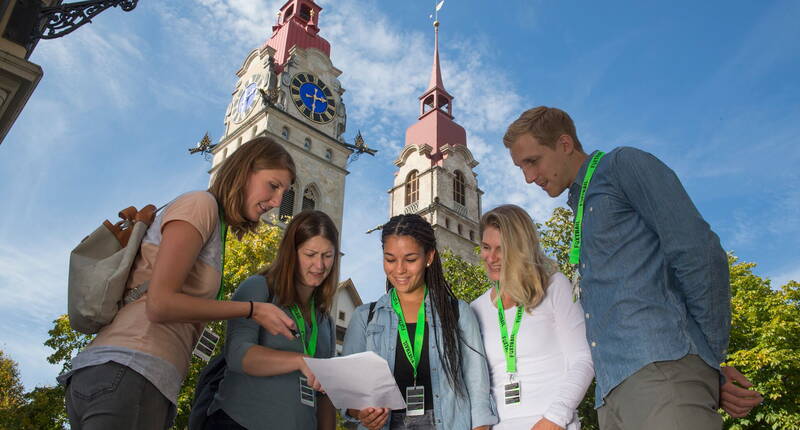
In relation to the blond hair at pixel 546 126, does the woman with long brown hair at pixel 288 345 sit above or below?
below

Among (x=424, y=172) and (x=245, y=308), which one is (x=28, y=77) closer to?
(x=245, y=308)

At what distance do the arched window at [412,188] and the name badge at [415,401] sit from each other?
48.5 meters

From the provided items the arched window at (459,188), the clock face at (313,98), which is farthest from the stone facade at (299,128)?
the arched window at (459,188)

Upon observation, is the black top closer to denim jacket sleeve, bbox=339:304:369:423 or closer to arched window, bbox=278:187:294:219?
denim jacket sleeve, bbox=339:304:369:423

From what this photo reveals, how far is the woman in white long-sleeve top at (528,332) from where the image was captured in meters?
3.62

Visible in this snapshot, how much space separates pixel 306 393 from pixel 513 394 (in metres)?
1.34

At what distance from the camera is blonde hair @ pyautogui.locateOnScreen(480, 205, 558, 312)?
408 cm

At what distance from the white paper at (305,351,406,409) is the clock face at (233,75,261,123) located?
3694 cm

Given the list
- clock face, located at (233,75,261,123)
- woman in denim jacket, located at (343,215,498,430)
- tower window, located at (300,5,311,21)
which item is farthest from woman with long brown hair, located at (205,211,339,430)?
tower window, located at (300,5,311,21)

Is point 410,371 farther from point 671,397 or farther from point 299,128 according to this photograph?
point 299,128

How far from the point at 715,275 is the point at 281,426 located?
2607 mm

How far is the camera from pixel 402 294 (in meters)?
4.35

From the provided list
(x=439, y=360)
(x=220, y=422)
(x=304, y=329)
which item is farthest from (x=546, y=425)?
(x=220, y=422)

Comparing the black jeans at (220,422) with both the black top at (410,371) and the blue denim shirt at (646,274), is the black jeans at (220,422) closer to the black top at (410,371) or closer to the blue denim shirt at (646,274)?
the black top at (410,371)
